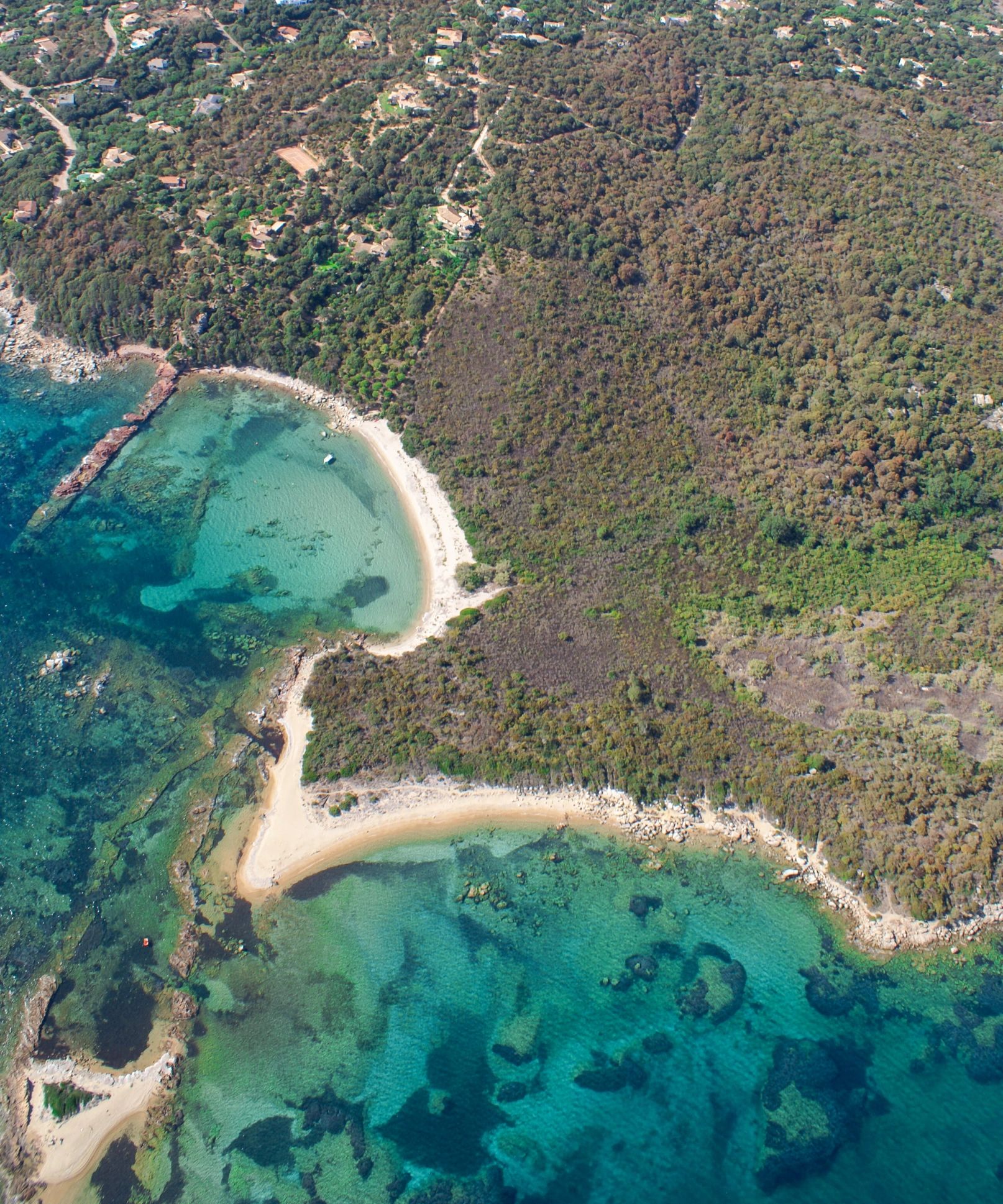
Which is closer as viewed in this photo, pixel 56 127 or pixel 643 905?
pixel 643 905

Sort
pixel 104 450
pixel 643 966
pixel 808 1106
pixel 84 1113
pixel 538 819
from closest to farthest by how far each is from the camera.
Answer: pixel 808 1106 → pixel 84 1113 → pixel 643 966 → pixel 538 819 → pixel 104 450

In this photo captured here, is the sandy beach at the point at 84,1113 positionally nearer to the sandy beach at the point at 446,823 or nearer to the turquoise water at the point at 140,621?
the turquoise water at the point at 140,621

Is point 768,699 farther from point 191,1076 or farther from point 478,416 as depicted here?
point 191,1076

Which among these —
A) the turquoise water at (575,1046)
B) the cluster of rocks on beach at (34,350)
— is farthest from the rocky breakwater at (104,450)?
the turquoise water at (575,1046)

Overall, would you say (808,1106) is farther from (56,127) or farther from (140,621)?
(56,127)

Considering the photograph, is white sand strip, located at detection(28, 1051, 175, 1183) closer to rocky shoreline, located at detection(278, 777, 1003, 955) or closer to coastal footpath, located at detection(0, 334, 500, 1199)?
coastal footpath, located at detection(0, 334, 500, 1199)

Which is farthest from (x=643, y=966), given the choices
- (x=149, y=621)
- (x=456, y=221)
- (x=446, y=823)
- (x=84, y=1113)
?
(x=456, y=221)

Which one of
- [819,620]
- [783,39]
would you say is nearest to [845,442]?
[819,620]
